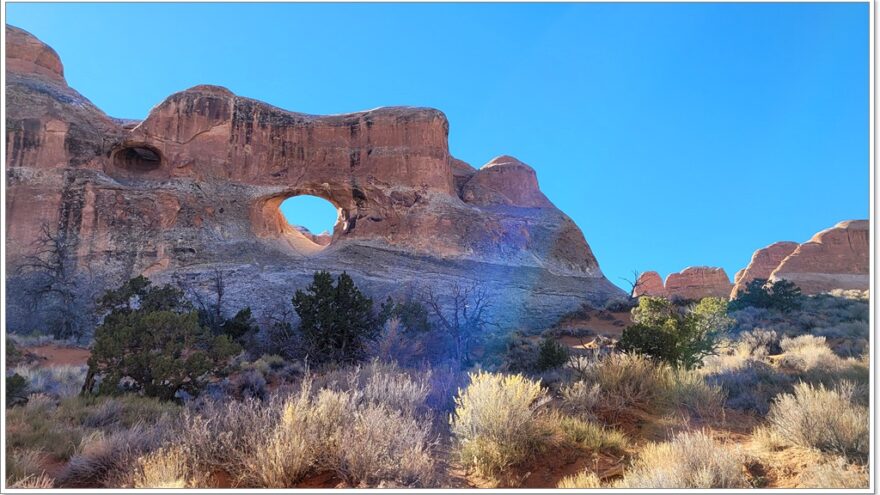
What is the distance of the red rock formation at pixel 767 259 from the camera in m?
51.5

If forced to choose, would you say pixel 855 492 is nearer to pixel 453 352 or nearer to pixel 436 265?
pixel 453 352

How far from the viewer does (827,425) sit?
12.6 ft

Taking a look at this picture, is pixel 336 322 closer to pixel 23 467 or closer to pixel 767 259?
pixel 23 467

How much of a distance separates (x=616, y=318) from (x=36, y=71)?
37230 millimetres

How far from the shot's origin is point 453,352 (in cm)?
1435

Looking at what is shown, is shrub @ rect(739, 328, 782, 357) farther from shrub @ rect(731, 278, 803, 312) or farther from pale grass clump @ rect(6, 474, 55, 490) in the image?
pale grass clump @ rect(6, 474, 55, 490)

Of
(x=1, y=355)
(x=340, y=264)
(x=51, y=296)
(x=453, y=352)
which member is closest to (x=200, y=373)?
(x=1, y=355)

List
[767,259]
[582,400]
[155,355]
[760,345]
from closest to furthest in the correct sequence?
[582,400]
[155,355]
[760,345]
[767,259]

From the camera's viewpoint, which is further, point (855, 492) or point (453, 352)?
point (453, 352)

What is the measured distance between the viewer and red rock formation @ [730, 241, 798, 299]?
169 ft

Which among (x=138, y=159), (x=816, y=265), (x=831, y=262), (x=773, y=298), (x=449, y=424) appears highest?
(x=138, y=159)

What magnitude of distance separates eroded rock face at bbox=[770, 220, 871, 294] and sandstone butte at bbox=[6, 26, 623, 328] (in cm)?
2532

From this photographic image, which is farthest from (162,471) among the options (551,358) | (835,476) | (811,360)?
(811,360)

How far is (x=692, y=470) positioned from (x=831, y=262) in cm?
5513
